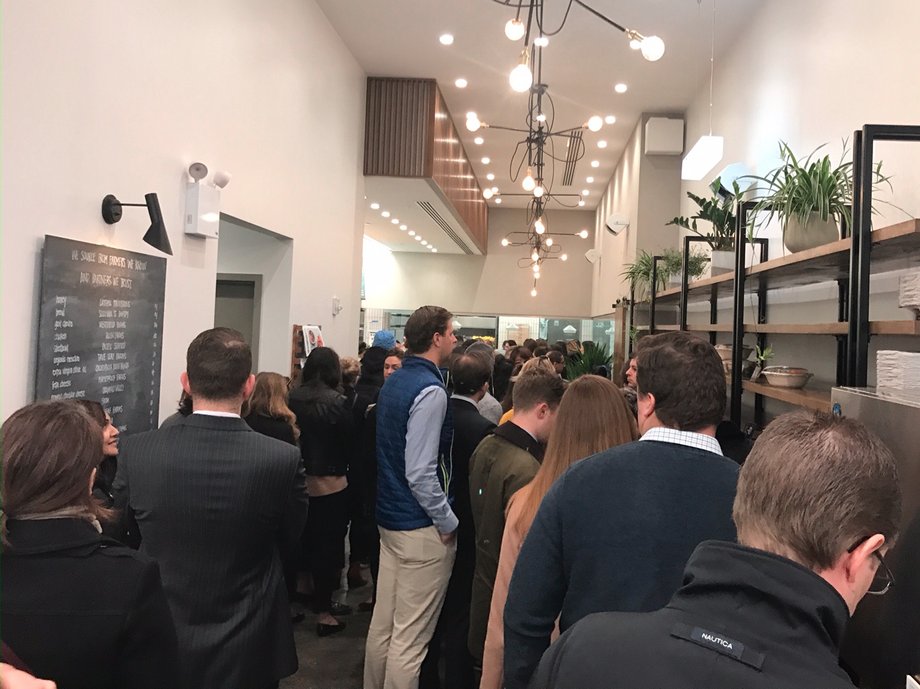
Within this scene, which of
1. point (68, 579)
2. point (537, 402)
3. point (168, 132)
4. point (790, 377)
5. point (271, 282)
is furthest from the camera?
point (271, 282)

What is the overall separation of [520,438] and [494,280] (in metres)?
13.3

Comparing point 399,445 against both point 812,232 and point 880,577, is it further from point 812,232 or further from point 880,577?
point 812,232

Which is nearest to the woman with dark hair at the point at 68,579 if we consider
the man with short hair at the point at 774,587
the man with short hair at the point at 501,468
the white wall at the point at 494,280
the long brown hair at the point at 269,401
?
the man with short hair at the point at 774,587

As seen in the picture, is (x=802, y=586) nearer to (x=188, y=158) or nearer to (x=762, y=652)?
(x=762, y=652)

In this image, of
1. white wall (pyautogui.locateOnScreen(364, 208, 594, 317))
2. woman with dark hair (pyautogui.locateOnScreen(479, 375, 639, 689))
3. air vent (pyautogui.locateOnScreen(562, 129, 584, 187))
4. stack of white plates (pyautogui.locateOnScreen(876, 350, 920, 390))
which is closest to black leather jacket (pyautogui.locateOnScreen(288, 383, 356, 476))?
woman with dark hair (pyautogui.locateOnScreen(479, 375, 639, 689))

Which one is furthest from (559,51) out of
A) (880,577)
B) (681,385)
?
(880,577)

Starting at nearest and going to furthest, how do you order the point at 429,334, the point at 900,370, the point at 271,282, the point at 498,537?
1. the point at 900,370
2. the point at 498,537
3. the point at 429,334
4. the point at 271,282

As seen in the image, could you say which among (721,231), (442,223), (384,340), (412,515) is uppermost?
(442,223)

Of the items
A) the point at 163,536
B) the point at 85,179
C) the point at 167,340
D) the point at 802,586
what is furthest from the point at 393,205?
the point at 802,586

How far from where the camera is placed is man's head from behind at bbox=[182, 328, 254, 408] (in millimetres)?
1805

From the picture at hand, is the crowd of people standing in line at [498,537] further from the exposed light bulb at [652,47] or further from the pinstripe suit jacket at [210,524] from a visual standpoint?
the exposed light bulb at [652,47]

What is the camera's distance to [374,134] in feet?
24.1

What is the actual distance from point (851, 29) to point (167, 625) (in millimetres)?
4219

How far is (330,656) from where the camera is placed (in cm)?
332
